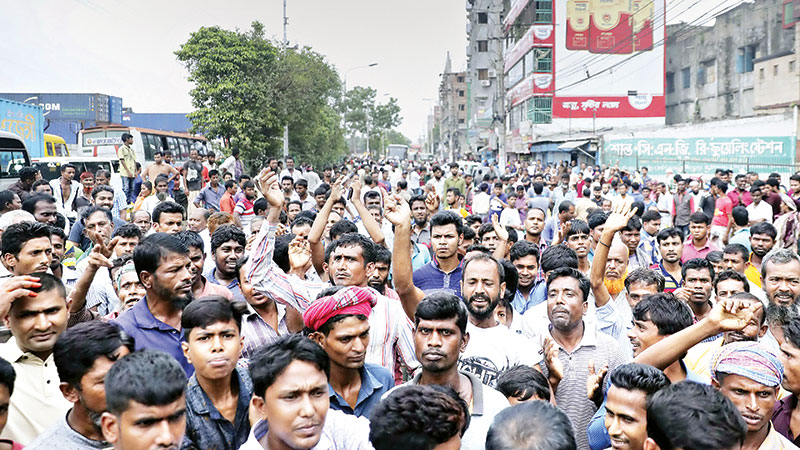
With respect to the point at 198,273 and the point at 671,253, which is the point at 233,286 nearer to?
the point at 198,273

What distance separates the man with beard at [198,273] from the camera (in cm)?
466

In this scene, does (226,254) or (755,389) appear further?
(226,254)

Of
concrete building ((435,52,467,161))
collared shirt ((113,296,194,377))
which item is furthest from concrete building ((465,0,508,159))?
collared shirt ((113,296,194,377))

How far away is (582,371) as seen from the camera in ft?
13.1

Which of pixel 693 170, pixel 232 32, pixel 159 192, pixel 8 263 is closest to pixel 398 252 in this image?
pixel 8 263

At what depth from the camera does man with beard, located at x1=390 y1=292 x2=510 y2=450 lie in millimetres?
3168

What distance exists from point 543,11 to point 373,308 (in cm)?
4878

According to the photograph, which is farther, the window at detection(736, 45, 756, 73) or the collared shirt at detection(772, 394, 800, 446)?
the window at detection(736, 45, 756, 73)

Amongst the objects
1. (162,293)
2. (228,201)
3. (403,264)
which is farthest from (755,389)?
(228,201)

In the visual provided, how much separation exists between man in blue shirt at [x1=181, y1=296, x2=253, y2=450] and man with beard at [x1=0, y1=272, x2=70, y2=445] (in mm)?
722

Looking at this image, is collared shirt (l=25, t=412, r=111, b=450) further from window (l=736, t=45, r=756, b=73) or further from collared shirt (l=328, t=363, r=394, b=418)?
window (l=736, t=45, r=756, b=73)

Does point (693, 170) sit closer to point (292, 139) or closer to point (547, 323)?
point (292, 139)

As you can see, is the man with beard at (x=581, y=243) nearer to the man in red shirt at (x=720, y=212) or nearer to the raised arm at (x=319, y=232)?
the raised arm at (x=319, y=232)

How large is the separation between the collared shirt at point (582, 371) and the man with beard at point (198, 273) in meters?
2.16
